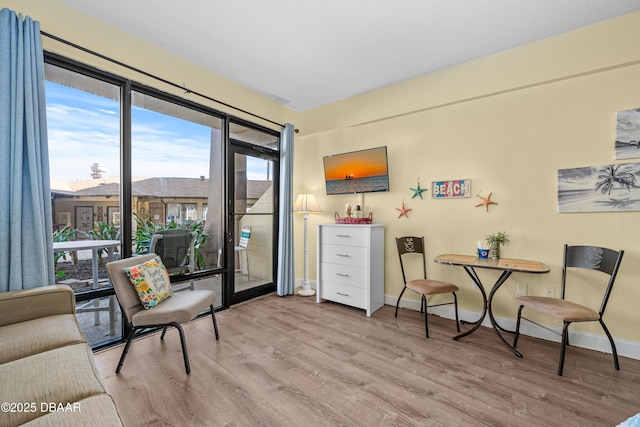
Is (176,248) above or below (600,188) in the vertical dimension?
below

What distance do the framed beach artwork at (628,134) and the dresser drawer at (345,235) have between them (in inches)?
89.0

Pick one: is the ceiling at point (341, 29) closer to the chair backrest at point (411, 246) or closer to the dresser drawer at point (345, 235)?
the dresser drawer at point (345, 235)

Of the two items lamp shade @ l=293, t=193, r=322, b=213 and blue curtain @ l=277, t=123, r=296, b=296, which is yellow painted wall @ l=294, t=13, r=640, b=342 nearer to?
lamp shade @ l=293, t=193, r=322, b=213

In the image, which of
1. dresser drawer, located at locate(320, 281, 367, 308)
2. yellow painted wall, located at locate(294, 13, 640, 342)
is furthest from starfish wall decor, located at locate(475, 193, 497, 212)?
dresser drawer, located at locate(320, 281, 367, 308)

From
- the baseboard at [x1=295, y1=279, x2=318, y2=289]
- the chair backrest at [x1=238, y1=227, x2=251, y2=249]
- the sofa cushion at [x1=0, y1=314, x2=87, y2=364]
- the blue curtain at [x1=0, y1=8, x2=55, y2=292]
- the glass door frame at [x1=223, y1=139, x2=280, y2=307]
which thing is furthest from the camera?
the baseboard at [x1=295, y1=279, x2=318, y2=289]

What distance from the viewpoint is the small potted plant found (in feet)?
8.40

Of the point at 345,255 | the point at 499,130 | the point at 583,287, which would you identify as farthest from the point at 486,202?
the point at 345,255

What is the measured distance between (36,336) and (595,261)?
3.81 metres

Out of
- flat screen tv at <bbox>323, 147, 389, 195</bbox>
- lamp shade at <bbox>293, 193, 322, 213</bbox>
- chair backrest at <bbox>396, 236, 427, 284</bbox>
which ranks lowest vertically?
chair backrest at <bbox>396, 236, 427, 284</bbox>

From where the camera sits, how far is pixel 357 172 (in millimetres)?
3514

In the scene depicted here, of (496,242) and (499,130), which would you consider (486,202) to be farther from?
(499,130)

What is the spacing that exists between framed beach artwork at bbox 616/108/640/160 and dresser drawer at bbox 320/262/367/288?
2.49 meters

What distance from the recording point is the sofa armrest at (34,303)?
1543 mm

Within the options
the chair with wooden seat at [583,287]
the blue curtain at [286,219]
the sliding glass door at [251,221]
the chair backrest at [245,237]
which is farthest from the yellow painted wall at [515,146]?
the chair backrest at [245,237]
